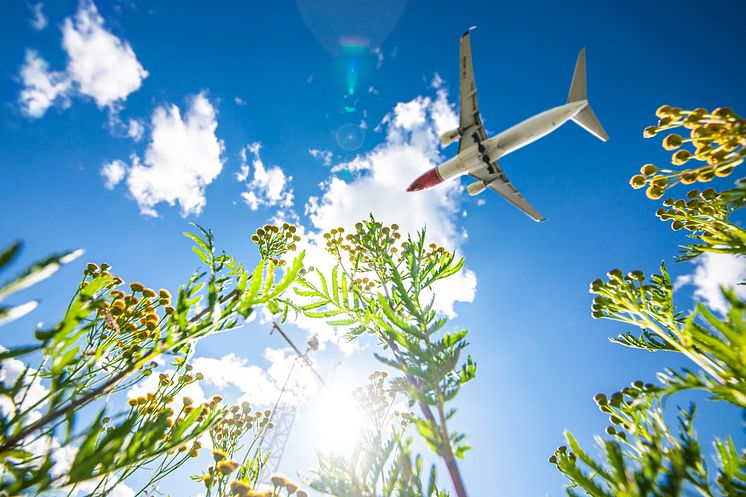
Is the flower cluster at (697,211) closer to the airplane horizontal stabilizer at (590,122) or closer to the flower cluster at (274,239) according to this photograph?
the flower cluster at (274,239)

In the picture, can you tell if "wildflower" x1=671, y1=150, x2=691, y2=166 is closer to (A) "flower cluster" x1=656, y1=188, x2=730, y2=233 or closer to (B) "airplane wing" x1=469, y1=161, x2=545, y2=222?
(A) "flower cluster" x1=656, y1=188, x2=730, y2=233

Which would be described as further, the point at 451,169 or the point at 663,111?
the point at 451,169

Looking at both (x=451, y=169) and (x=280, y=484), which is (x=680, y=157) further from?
(x=451, y=169)

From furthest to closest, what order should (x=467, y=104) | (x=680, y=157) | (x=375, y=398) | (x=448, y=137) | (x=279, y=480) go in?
1. (x=467, y=104)
2. (x=448, y=137)
3. (x=375, y=398)
4. (x=680, y=157)
5. (x=279, y=480)

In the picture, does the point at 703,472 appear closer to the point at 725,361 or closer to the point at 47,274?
the point at 725,361

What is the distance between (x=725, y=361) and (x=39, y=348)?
3.18m

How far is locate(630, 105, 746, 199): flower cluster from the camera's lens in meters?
2.21

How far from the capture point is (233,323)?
2018 mm

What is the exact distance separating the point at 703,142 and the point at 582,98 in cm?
1746

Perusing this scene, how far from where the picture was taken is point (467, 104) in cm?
1495

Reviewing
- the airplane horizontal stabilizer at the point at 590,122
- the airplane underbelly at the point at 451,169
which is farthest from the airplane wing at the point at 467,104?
the airplane horizontal stabilizer at the point at 590,122

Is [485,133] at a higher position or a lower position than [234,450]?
higher

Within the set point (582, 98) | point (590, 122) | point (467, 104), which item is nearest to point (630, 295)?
point (467, 104)

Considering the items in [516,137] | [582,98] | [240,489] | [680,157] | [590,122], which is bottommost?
[240,489]
